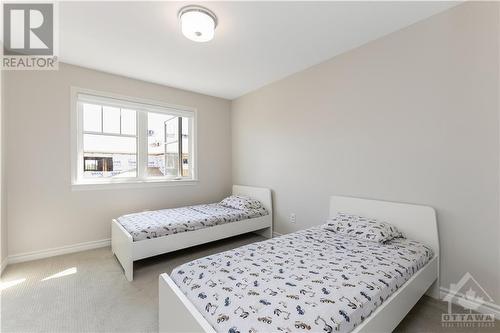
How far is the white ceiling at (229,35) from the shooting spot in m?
1.88

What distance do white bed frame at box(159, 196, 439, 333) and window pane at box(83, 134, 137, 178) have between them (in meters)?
2.37

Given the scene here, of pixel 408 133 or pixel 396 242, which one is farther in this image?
pixel 408 133

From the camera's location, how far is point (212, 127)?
4164 millimetres

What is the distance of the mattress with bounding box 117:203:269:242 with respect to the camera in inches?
95.3

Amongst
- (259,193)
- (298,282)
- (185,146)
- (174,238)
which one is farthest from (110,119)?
(298,282)

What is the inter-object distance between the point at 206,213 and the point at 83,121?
2068 millimetres

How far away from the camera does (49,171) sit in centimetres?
277

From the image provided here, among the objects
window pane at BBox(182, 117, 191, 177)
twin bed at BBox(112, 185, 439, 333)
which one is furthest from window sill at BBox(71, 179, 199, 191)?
twin bed at BBox(112, 185, 439, 333)

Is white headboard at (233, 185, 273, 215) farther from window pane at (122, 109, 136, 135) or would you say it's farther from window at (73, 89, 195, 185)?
window pane at (122, 109, 136, 135)

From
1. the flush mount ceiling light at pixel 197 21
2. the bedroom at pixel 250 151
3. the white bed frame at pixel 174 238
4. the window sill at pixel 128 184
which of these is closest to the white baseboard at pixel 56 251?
the bedroom at pixel 250 151

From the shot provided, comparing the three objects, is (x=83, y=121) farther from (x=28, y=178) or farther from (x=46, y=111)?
(x=28, y=178)

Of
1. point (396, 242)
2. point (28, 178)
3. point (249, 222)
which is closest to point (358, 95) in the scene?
point (396, 242)

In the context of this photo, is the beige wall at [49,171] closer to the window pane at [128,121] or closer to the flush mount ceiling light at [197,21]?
the window pane at [128,121]

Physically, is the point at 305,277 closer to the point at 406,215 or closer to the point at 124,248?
the point at 406,215
